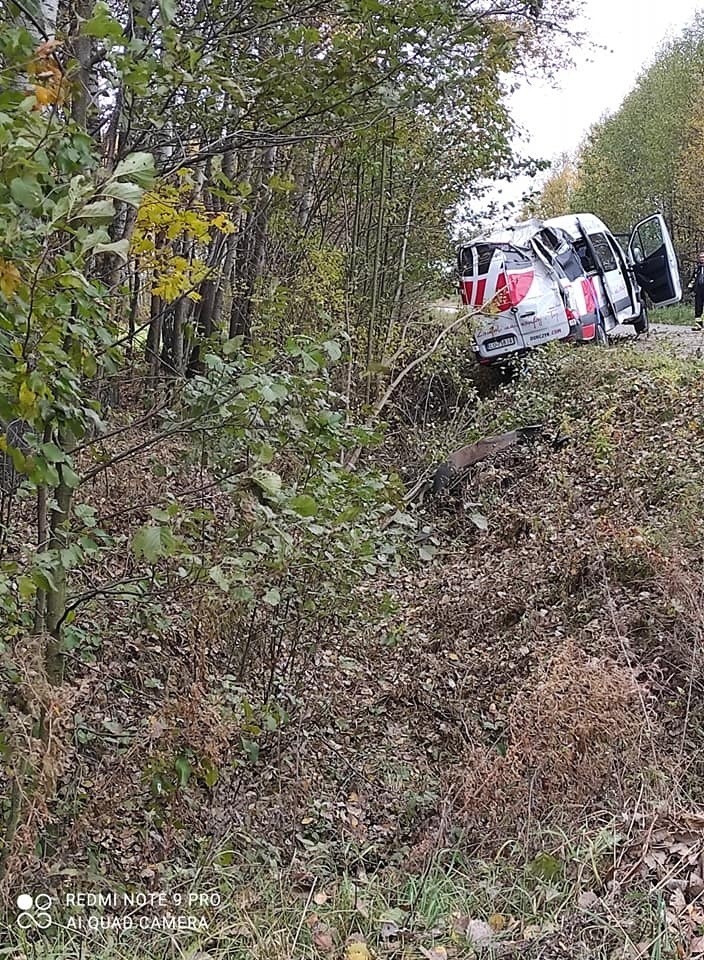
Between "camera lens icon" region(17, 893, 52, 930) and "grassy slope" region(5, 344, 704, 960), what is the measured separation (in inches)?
2.6

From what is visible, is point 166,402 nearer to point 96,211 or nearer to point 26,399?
point 26,399

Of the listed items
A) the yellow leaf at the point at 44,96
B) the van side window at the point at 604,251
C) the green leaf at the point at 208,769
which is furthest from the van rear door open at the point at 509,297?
the yellow leaf at the point at 44,96

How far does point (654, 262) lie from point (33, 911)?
13563 millimetres

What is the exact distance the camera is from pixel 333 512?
3307 millimetres

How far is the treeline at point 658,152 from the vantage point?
31281 mm

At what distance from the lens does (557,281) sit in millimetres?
11883

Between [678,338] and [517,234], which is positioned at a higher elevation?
[517,234]

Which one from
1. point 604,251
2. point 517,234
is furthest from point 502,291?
point 604,251

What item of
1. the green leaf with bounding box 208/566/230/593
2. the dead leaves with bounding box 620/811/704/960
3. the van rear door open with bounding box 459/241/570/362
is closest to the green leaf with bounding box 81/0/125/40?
the green leaf with bounding box 208/566/230/593

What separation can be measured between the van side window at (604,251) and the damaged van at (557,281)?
16 millimetres

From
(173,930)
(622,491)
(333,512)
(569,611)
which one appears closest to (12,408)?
(333,512)

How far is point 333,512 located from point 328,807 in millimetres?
2025

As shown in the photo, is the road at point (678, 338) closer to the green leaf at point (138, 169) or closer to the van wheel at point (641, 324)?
the van wheel at point (641, 324)

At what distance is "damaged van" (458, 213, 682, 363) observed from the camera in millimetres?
11352
